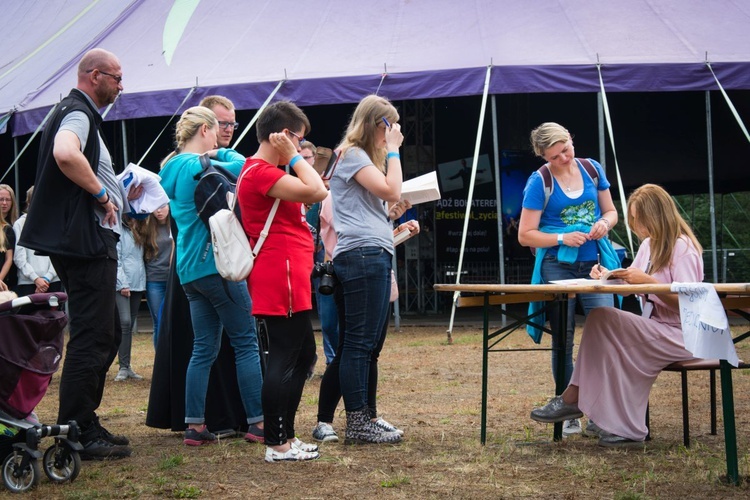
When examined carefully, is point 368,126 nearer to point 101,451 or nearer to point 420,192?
point 420,192

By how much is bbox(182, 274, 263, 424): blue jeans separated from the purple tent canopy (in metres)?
6.77

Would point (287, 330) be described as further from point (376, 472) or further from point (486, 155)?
point (486, 155)

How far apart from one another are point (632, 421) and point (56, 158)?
8.99 feet

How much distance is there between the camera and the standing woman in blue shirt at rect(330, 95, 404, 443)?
457 centimetres

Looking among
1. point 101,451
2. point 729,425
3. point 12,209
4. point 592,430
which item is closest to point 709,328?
point 729,425

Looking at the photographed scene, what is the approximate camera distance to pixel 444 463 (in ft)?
14.0

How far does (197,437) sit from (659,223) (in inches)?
95.0

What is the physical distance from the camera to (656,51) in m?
11.4

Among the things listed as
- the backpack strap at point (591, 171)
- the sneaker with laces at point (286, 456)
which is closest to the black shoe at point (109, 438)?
the sneaker with laces at point (286, 456)

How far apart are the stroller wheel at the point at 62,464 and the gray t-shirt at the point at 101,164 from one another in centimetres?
100

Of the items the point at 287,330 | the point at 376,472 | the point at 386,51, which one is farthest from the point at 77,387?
the point at 386,51

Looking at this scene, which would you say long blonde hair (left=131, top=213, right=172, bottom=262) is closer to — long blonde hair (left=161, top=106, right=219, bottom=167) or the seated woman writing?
long blonde hair (left=161, top=106, right=219, bottom=167)

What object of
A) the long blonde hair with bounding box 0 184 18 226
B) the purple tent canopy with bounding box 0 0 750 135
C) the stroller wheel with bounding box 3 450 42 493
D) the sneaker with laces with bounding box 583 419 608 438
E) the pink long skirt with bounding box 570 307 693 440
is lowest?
the stroller wheel with bounding box 3 450 42 493

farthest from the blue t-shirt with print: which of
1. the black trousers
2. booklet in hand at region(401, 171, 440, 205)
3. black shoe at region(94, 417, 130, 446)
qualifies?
black shoe at region(94, 417, 130, 446)
